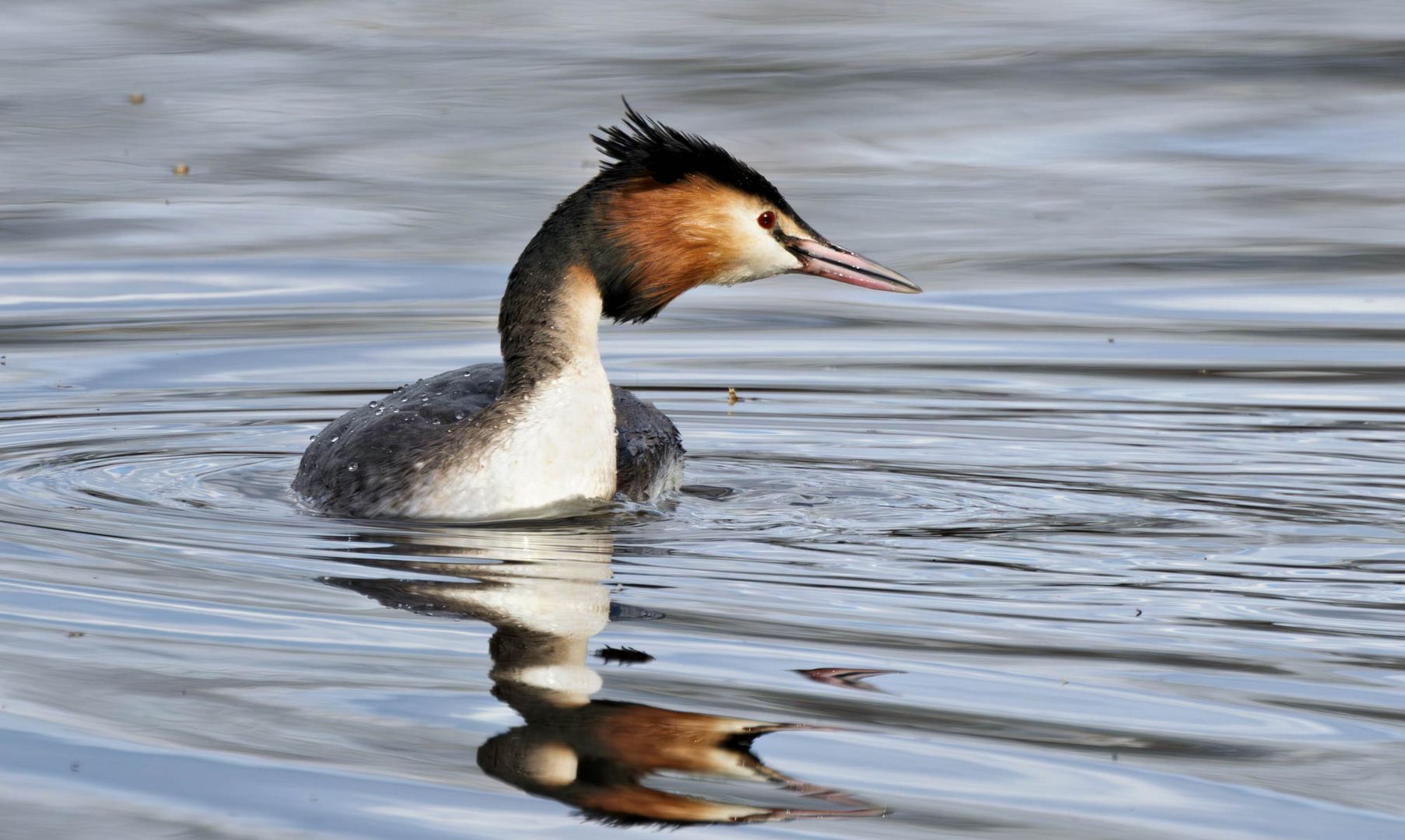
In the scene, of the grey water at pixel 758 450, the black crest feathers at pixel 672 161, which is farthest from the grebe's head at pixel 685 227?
the grey water at pixel 758 450

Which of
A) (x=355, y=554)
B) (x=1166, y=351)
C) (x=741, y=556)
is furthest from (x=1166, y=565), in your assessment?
(x=1166, y=351)

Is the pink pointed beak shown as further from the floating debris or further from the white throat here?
the floating debris

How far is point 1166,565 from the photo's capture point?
20.0 ft

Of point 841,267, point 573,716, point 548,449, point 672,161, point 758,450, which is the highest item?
point 672,161

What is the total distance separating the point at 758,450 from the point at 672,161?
1494 millimetres

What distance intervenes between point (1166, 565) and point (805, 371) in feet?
12.5

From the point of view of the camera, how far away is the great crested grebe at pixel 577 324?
665 centimetres

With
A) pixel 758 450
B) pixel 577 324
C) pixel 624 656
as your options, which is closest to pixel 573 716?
pixel 624 656

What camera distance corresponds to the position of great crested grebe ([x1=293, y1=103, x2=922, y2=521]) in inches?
262

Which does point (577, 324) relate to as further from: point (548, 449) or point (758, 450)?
point (758, 450)

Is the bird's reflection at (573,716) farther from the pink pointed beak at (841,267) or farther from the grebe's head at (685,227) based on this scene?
the pink pointed beak at (841,267)

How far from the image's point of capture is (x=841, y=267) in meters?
7.05

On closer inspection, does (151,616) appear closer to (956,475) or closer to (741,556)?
(741,556)

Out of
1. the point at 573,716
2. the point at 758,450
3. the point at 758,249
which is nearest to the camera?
the point at 573,716
